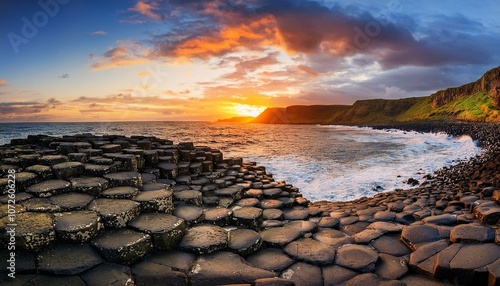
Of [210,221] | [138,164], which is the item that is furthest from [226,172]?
[210,221]

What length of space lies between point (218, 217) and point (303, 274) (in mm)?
2019

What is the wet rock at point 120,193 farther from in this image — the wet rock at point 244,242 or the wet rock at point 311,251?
the wet rock at point 311,251

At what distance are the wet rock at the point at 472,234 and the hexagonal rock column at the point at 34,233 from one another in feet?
18.7

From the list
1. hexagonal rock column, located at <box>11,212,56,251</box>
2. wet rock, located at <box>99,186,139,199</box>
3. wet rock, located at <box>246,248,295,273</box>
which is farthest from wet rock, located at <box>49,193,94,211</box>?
wet rock, located at <box>246,248,295,273</box>

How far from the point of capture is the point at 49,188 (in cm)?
469

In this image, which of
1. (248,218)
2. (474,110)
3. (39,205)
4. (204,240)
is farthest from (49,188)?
(474,110)

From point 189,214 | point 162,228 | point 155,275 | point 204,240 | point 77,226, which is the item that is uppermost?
point 77,226

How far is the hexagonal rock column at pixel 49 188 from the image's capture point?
4602mm

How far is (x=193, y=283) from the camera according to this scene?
3275 mm

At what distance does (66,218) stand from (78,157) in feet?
8.69

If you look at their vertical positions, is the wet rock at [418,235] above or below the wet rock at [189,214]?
below

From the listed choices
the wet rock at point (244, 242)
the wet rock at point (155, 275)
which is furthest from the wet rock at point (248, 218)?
the wet rock at point (155, 275)

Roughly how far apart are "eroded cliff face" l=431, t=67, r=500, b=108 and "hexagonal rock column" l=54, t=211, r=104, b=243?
79286mm

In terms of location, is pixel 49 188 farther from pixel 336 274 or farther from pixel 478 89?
pixel 478 89
